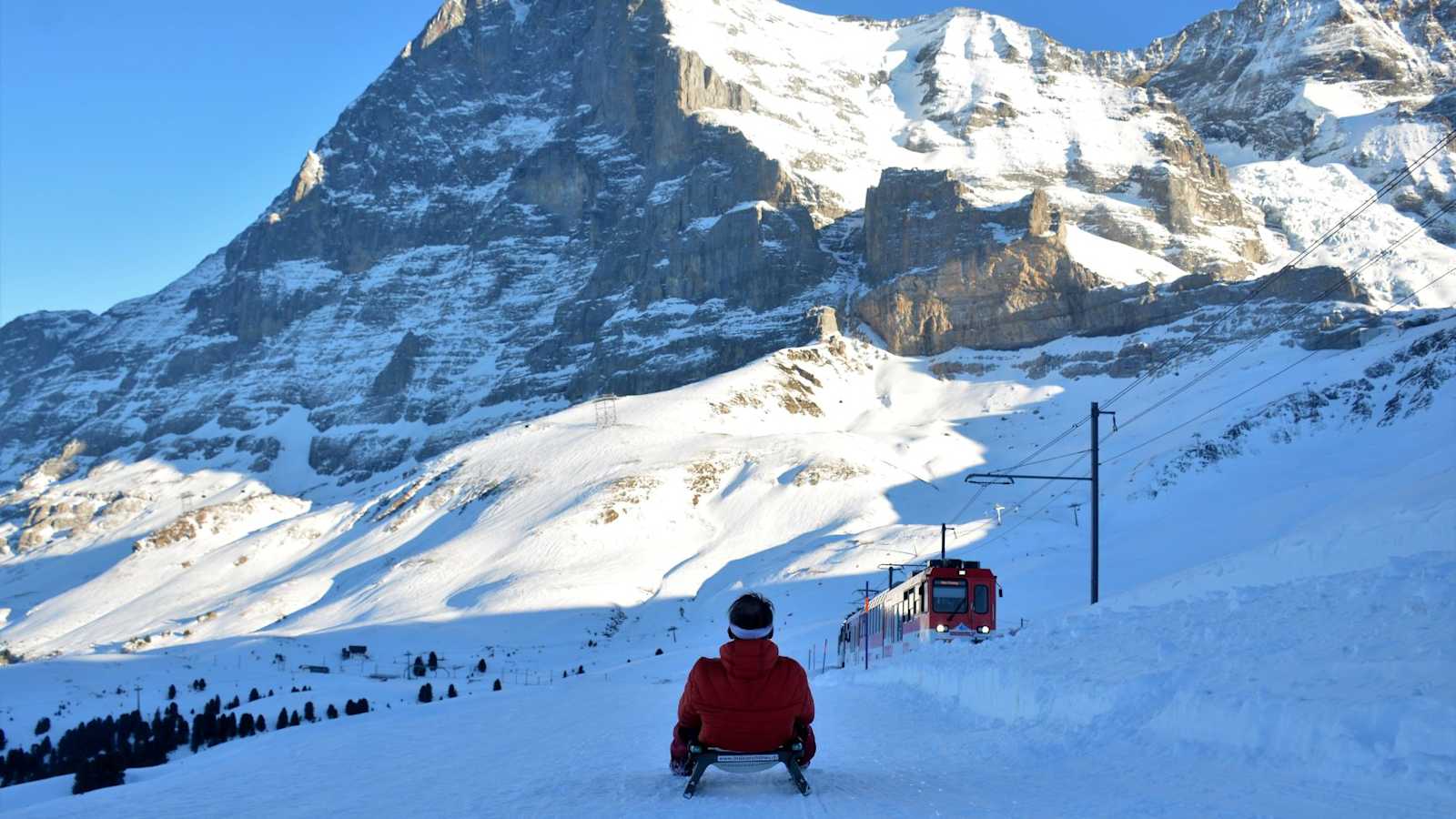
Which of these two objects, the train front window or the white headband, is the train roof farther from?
the white headband

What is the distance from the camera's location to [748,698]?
10.2m

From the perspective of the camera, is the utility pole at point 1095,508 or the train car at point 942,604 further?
the train car at point 942,604

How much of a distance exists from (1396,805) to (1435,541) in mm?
7474

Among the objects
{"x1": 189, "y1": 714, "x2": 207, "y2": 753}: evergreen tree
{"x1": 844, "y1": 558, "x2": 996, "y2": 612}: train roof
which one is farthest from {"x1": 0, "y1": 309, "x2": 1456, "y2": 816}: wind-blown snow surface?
{"x1": 189, "y1": 714, "x2": 207, "y2": 753}: evergreen tree

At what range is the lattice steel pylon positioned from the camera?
168 metres

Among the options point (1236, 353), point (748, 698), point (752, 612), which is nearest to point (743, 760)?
point (748, 698)

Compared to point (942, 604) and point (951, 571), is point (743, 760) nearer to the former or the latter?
point (942, 604)

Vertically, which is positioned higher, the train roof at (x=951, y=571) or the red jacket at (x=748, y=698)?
the red jacket at (x=748, y=698)

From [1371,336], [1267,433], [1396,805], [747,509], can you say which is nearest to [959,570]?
[1396,805]

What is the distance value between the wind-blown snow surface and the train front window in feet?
14.6

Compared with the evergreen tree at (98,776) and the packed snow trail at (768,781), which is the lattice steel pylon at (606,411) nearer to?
the evergreen tree at (98,776)

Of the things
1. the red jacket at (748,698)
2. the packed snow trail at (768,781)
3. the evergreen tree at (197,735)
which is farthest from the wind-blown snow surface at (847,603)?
the evergreen tree at (197,735)

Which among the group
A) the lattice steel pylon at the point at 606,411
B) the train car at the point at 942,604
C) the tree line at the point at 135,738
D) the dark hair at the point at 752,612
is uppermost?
the lattice steel pylon at the point at 606,411

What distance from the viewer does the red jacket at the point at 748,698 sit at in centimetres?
1018
